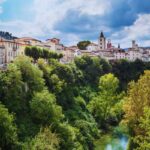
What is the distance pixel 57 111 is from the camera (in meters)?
55.5

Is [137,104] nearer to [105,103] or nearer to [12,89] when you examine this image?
[12,89]

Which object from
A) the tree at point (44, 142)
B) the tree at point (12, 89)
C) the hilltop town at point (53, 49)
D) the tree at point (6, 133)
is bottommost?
the tree at point (44, 142)

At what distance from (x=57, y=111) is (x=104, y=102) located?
105 feet

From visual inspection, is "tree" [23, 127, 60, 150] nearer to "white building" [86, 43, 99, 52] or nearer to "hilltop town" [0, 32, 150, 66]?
Result: "hilltop town" [0, 32, 150, 66]

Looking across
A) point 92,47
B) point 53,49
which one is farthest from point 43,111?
point 92,47

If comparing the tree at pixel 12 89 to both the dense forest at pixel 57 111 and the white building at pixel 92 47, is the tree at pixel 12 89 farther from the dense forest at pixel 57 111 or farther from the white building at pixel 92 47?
the white building at pixel 92 47

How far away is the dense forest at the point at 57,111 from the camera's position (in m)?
46.4

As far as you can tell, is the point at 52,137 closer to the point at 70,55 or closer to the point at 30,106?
the point at 30,106

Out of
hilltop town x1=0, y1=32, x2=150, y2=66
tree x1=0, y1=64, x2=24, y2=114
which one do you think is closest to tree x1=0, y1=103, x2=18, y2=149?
tree x1=0, y1=64, x2=24, y2=114

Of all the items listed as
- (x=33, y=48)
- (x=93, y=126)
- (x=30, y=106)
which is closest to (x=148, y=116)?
(x=30, y=106)

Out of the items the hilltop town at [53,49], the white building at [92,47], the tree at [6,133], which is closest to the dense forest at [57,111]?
the tree at [6,133]

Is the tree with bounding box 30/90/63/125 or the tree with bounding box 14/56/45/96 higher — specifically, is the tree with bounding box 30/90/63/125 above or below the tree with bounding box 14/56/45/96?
below

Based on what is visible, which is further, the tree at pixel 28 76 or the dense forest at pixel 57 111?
the tree at pixel 28 76

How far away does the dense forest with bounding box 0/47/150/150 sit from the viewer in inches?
1826
